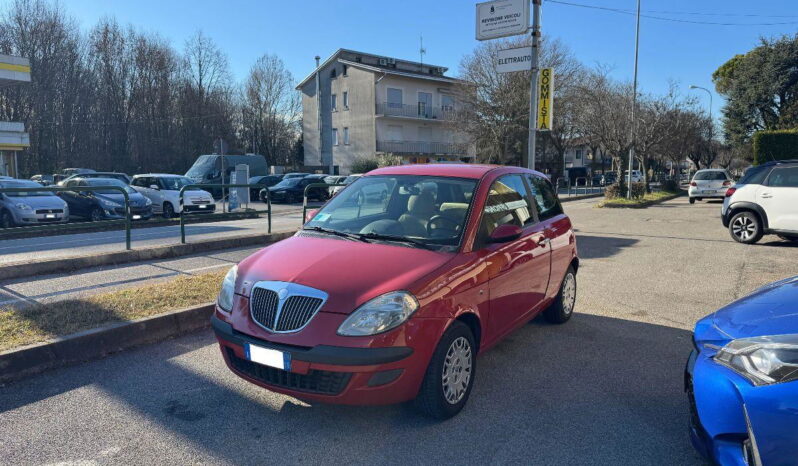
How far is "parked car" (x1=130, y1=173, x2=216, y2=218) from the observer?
17812 millimetres

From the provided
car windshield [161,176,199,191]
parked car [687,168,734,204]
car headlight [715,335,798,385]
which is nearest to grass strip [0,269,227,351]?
car headlight [715,335,798,385]

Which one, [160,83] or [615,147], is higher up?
[160,83]

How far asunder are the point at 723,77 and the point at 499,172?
56099 millimetres

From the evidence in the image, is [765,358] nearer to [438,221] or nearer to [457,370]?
[457,370]

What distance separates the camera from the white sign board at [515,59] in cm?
1078

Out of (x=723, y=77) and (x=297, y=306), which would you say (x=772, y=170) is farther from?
(x=723, y=77)

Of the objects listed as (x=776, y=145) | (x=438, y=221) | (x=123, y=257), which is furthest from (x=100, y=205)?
(x=776, y=145)

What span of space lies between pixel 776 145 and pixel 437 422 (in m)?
28.5

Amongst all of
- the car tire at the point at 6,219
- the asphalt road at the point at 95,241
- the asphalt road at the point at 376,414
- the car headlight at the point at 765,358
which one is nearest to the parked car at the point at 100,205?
the asphalt road at the point at 95,241

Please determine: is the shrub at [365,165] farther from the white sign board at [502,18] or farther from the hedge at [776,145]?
the white sign board at [502,18]

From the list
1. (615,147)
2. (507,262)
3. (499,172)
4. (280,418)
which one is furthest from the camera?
(615,147)

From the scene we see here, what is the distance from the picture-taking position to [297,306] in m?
3.21

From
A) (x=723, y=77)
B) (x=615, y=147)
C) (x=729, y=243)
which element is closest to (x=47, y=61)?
(x=615, y=147)

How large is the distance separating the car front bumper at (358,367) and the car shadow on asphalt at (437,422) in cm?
31
